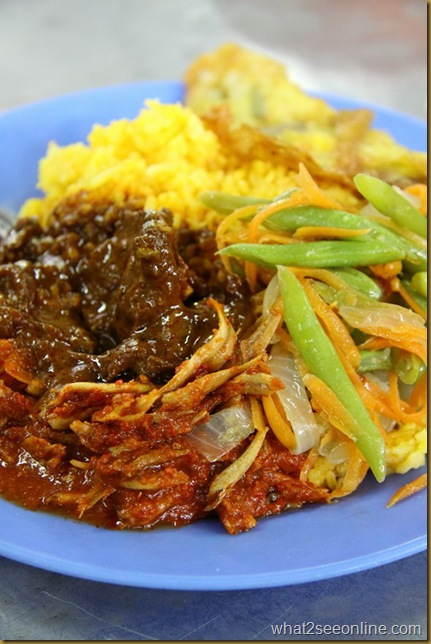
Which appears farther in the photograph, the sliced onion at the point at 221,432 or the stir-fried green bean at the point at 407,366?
the stir-fried green bean at the point at 407,366

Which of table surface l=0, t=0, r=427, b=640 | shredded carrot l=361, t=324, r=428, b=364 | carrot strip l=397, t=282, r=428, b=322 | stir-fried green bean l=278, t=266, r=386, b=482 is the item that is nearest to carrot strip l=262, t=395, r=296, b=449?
stir-fried green bean l=278, t=266, r=386, b=482

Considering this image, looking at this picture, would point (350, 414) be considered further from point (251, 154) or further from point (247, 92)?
point (247, 92)

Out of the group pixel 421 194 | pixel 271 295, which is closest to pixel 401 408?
pixel 271 295

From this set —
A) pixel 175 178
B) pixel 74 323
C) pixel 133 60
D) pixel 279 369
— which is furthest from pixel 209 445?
pixel 133 60

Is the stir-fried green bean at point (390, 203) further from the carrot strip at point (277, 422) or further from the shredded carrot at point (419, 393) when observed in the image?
the carrot strip at point (277, 422)

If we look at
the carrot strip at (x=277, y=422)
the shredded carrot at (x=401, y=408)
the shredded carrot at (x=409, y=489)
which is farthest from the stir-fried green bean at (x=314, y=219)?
the shredded carrot at (x=409, y=489)

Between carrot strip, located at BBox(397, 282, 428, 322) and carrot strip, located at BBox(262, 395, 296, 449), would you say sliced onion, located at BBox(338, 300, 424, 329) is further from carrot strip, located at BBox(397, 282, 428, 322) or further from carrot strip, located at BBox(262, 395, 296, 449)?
carrot strip, located at BBox(262, 395, 296, 449)

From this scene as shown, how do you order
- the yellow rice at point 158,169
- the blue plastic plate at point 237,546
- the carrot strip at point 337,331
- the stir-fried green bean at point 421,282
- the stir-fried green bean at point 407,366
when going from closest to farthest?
the blue plastic plate at point 237,546
the carrot strip at point 337,331
the stir-fried green bean at point 407,366
the stir-fried green bean at point 421,282
the yellow rice at point 158,169
